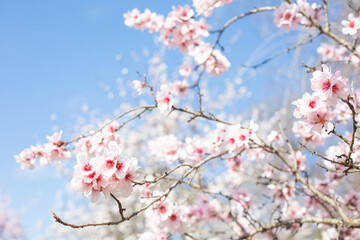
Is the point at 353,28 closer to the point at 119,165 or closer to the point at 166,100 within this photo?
the point at 166,100

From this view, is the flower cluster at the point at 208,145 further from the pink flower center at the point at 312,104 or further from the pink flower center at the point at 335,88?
the pink flower center at the point at 335,88

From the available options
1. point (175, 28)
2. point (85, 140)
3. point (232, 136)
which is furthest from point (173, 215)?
point (175, 28)

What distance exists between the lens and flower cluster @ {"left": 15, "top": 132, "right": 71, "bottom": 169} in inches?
108

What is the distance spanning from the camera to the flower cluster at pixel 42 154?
2.73 metres

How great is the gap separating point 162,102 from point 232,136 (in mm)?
588

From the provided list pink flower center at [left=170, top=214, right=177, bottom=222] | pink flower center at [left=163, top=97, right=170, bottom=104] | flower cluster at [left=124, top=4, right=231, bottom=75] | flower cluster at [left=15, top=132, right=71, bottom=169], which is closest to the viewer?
pink flower center at [left=163, top=97, right=170, bottom=104]

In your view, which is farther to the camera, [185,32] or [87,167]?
[185,32]

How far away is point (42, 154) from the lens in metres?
2.80

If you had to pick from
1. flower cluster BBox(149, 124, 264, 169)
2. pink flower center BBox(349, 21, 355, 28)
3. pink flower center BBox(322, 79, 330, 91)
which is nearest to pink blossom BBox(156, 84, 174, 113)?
flower cluster BBox(149, 124, 264, 169)

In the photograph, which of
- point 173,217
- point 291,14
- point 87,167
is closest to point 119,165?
point 87,167

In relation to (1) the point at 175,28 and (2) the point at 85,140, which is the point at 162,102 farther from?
(1) the point at 175,28

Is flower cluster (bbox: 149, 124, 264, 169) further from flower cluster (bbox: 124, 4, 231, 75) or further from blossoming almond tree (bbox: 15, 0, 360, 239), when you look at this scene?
flower cluster (bbox: 124, 4, 231, 75)

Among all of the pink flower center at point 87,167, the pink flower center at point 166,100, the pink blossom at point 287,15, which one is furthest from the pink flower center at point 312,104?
the pink blossom at point 287,15

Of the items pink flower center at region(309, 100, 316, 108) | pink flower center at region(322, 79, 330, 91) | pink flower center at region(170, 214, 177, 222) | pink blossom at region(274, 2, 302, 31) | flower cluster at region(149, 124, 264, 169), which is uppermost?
pink blossom at region(274, 2, 302, 31)
